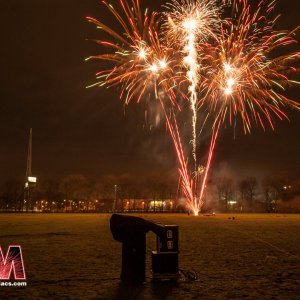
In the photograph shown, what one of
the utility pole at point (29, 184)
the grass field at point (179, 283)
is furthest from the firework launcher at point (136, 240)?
the utility pole at point (29, 184)

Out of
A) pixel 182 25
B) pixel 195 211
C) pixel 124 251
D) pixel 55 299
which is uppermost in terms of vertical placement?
pixel 182 25

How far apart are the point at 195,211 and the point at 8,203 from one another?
72.0 meters

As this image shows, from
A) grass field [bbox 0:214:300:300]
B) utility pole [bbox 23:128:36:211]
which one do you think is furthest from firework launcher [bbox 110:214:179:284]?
utility pole [bbox 23:128:36:211]

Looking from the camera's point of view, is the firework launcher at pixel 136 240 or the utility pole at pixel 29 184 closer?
the firework launcher at pixel 136 240

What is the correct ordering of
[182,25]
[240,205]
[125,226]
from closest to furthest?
[125,226]
[182,25]
[240,205]

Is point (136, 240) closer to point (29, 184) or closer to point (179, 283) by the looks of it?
point (179, 283)

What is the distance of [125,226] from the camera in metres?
8.45

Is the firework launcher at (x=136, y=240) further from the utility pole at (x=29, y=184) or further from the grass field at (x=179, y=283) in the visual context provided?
the utility pole at (x=29, y=184)

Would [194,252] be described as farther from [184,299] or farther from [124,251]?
[184,299]

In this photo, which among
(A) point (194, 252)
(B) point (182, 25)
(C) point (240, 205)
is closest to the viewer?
(A) point (194, 252)

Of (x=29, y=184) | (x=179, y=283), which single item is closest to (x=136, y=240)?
(x=179, y=283)

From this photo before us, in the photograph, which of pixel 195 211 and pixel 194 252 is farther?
pixel 195 211

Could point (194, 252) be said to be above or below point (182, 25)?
below

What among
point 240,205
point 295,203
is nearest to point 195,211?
point 295,203
